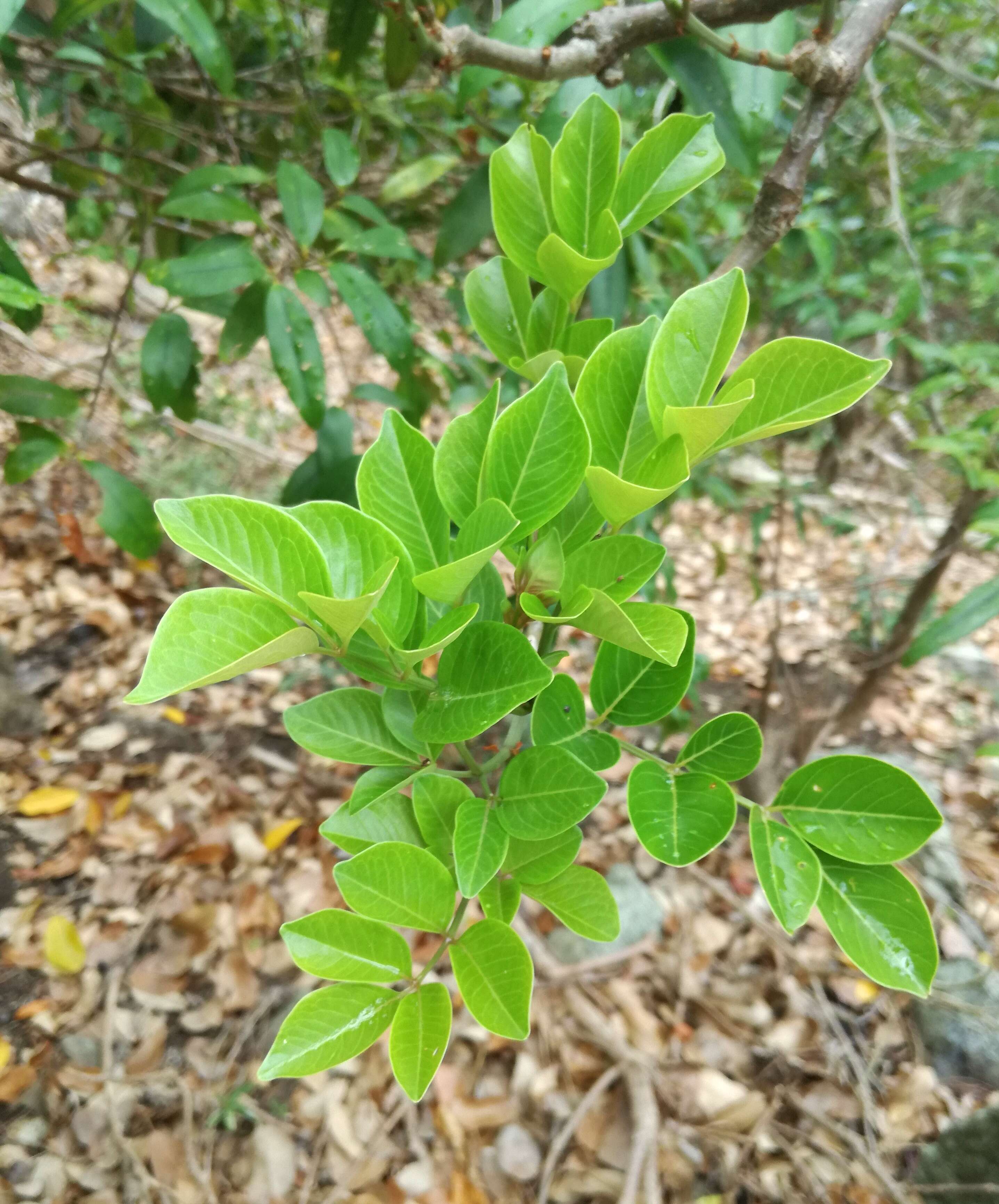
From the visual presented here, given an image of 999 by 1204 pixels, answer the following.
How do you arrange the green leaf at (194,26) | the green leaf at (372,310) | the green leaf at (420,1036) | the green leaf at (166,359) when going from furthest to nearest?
the green leaf at (166,359), the green leaf at (372,310), the green leaf at (194,26), the green leaf at (420,1036)

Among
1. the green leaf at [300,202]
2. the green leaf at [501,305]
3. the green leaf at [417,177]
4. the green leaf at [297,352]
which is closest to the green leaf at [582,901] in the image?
the green leaf at [501,305]

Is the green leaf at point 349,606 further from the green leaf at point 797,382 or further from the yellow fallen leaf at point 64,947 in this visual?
the yellow fallen leaf at point 64,947

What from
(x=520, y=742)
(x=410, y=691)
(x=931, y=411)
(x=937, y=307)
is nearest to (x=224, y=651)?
(x=410, y=691)

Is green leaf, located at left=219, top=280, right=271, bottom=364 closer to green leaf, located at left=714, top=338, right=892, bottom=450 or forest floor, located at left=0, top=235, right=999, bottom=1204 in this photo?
forest floor, located at left=0, top=235, right=999, bottom=1204

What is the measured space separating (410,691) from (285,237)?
2.93ft

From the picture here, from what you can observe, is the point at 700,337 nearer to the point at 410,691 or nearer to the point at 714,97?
the point at 410,691

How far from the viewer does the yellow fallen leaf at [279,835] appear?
1510 millimetres

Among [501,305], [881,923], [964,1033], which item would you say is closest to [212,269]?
[501,305]

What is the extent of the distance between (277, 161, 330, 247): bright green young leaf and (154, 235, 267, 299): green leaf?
0.22 ft

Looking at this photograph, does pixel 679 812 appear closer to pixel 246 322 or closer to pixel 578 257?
pixel 578 257

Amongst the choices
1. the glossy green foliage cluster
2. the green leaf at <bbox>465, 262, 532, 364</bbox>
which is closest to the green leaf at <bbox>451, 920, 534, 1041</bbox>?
the glossy green foliage cluster

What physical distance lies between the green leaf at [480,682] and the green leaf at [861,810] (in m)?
0.16

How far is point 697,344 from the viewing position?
34 cm

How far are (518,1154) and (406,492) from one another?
122 cm
